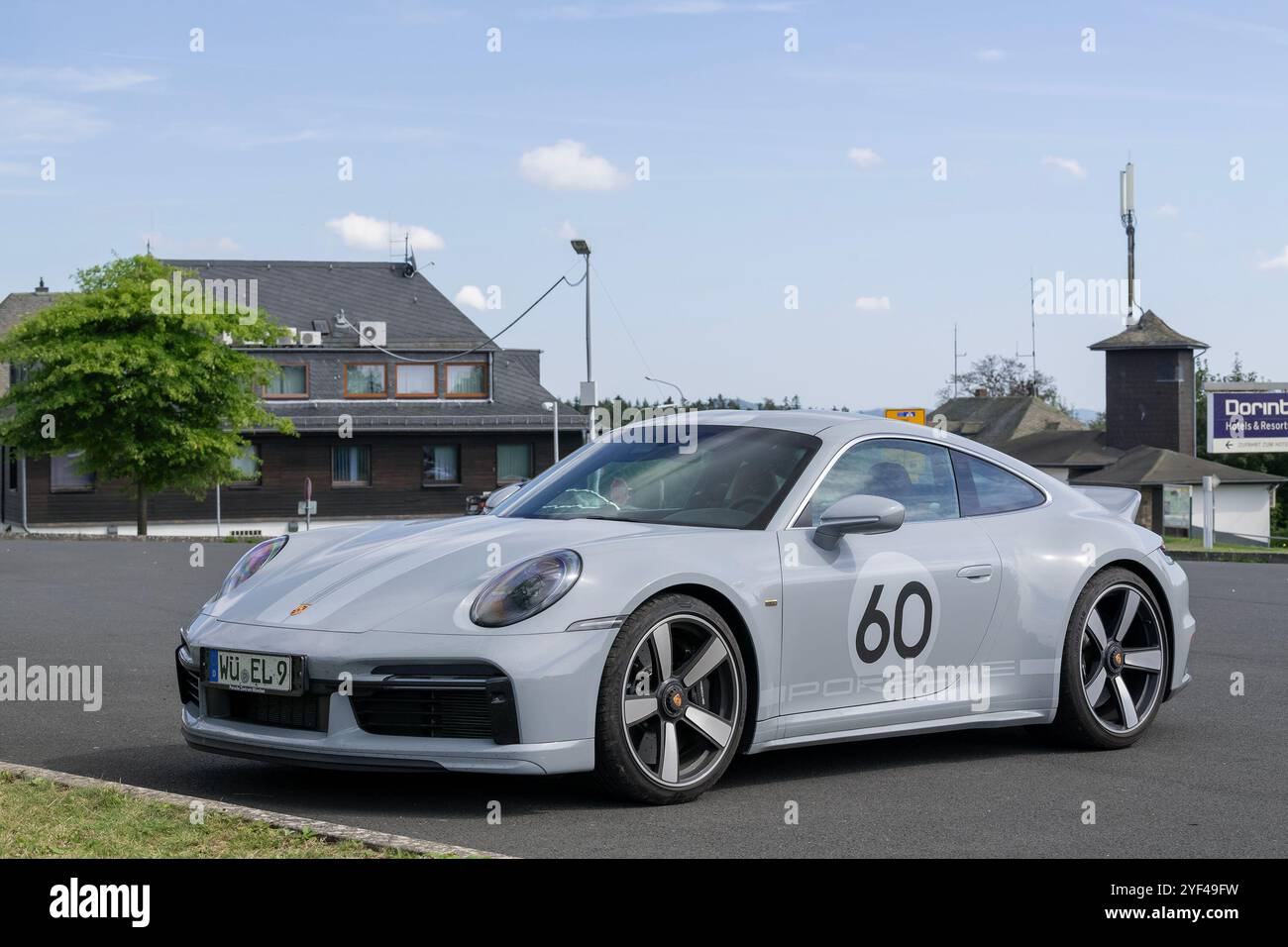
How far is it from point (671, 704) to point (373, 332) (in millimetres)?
53375

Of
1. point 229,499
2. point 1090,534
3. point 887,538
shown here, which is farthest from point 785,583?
point 229,499

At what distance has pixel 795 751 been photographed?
6.81 metres

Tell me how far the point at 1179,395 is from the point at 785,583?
7631 cm

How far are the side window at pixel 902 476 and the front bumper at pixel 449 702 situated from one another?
152 centimetres

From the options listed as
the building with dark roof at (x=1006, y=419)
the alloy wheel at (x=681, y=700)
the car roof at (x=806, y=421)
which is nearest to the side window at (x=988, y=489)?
the car roof at (x=806, y=421)

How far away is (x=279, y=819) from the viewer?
194 inches

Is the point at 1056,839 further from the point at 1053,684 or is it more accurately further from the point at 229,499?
the point at 229,499

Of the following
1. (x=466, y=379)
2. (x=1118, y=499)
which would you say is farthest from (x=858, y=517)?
(x=466, y=379)

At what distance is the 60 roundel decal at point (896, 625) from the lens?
6012 mm

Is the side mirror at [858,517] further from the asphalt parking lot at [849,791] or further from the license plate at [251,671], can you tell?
the license plate at [251,671]

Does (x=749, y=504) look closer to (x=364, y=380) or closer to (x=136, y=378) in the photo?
(x=136, y=378)

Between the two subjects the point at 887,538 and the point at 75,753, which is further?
the point at 75,753

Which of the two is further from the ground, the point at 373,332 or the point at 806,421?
the point at 373,332
